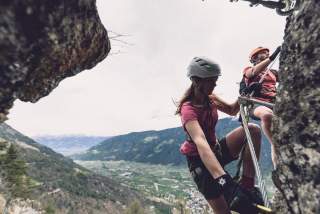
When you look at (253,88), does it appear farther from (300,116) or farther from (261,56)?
(300,116)

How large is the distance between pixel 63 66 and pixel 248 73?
408 cm

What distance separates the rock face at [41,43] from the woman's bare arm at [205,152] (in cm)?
185

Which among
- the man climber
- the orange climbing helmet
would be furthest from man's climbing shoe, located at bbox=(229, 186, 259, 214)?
the orange climbing helmet

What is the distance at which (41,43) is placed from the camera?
137 inches

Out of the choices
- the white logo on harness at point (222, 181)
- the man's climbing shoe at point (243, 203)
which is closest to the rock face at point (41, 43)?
the white logo on harness at point (222, 181)

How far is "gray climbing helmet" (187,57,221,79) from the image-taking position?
17.7 ft

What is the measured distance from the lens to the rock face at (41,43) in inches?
122

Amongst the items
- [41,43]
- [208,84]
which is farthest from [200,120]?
[41,43]

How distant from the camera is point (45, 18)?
339 centimetres

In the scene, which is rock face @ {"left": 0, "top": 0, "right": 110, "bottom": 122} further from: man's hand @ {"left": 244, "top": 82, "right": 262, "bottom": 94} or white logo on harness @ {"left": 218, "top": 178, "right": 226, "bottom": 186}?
man's hand @ {"left": 244, "top": 82, "right": 262, "bottom": 94}

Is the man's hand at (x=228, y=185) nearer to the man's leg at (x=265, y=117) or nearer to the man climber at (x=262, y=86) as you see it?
the man climber at (x=262, y=86)

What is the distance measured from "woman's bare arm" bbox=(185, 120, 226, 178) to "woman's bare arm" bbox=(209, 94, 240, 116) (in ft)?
4.39

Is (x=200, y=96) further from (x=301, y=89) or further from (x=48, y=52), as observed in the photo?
(x=48, y=52)

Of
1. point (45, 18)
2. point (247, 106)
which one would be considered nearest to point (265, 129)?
point (247, 106)
